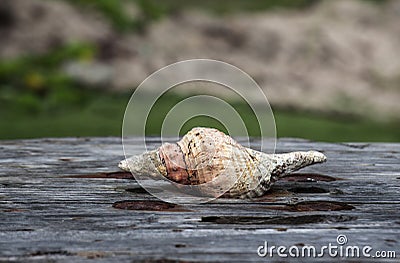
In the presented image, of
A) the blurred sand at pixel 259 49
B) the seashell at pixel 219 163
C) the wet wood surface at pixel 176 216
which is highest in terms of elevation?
the blurred sand at pixel 259 49

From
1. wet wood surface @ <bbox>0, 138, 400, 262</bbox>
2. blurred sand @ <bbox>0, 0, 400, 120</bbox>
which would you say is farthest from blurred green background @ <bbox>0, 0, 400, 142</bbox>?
wet wood surface @ <bbox>0, 138, 400, 262</bbox>

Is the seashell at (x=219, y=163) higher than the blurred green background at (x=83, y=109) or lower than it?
lower

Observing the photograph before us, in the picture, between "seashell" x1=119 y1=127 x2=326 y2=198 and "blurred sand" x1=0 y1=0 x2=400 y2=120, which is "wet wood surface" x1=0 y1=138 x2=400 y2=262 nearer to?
"seashell" x1=119 y1=127 x2=326 y2=198

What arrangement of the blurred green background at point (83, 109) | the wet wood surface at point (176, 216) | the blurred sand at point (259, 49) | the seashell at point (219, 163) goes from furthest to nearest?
the blurred sand at point (259, 49)
the blurred green background at point (83, 109)
the seashell at point (219, 163)
the wet wood surface at point (176, 216)

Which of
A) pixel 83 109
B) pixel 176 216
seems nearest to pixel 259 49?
pixel 83 109

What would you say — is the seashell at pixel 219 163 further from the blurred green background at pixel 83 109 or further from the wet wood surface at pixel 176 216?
the blurred green background at pixel 83 109

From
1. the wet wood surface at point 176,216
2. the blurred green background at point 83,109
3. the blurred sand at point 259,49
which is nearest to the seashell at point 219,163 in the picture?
the wet wood surface at point 176,216

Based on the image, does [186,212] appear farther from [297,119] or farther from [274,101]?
[274,101]
